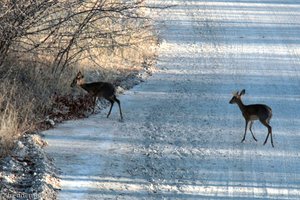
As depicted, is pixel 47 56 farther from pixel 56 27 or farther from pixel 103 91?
pixel 103 91

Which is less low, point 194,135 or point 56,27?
point 56,27

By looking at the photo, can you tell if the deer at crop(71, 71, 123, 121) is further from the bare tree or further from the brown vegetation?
the bare tree

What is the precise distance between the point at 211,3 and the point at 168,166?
47.3 ft

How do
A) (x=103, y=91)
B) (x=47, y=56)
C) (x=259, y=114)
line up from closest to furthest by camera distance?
1. (x=259, y=114)
2. (x=103, y=91)
3. (x=47, y=56)

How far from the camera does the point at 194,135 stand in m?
10.5

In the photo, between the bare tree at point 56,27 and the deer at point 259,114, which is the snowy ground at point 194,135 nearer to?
the deer at point 259,114

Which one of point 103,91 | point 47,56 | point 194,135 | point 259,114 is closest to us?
point 259,114

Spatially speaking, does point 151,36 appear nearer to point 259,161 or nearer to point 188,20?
point 188,20

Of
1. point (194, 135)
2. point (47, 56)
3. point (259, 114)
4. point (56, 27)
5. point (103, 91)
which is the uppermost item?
point (56, 27)

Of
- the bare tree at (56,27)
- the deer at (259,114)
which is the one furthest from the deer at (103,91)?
the deer at (259,114)

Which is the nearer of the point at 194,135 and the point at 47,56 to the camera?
the point at 194,135

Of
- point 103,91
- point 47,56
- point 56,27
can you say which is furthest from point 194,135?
point 47,56

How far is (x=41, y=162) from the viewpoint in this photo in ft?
28.8

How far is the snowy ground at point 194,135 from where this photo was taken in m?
8.61
